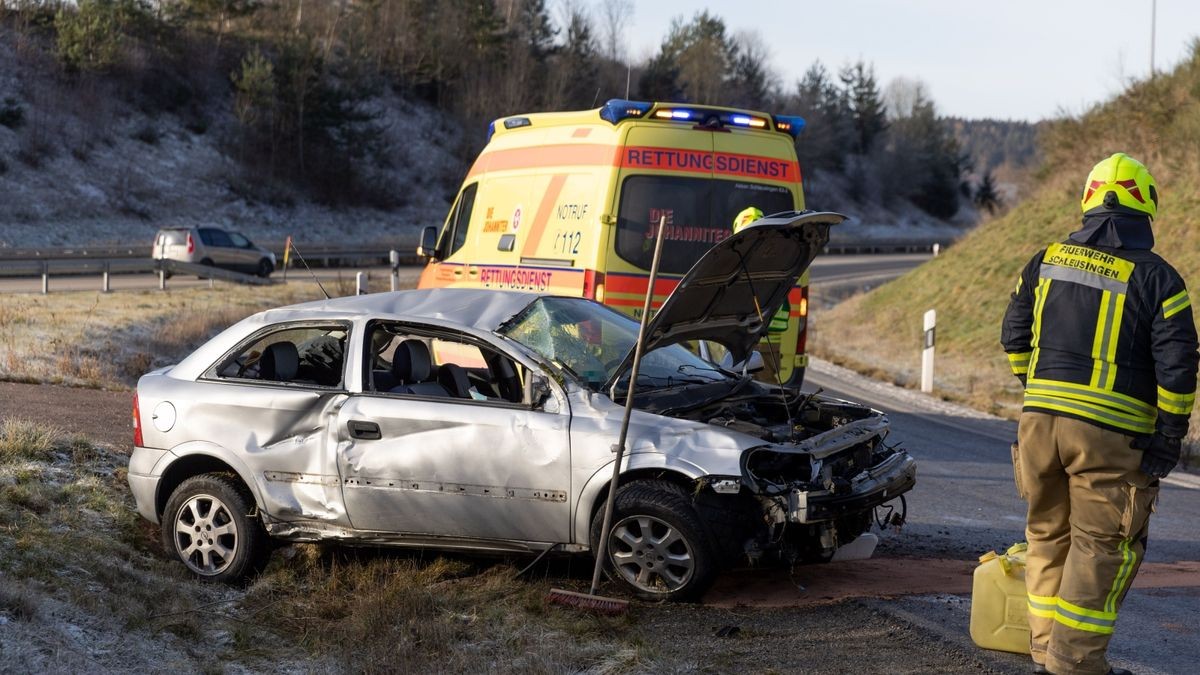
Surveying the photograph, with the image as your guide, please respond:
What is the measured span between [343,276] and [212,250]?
3.59 meters

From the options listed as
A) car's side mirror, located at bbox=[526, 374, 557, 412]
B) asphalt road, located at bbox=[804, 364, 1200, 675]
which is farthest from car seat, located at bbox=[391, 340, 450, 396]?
asphalt road, located at bbox=[804, 364, 1200, 675]

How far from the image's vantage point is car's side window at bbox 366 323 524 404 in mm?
6566

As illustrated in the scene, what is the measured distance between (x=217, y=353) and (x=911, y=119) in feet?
272

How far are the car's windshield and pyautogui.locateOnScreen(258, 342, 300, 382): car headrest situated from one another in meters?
1.22

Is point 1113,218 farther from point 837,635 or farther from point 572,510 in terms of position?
point 572,510

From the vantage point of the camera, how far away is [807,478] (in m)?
6.00

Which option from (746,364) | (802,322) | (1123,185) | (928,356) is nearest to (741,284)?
(746,364)

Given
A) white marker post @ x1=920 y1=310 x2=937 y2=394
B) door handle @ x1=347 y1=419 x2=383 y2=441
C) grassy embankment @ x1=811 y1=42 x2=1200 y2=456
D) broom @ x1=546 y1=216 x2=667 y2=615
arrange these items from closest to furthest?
broom @ x1=546 y1=216 x2=667 y2=615, door handle @ x1=347 y1=419 x2=383 y2=441, white marker post @ x1=920 y1=310 x2=937 y2=394, grassy embankment @ x1=811 y1=42 x2=1200 y2=456

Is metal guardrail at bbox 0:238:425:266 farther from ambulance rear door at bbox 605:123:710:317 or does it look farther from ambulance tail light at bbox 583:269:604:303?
ambulance rear door at bbox 605:123:710:317

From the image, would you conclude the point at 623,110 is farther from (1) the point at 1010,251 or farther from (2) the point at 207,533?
(1) the point at 1010,251

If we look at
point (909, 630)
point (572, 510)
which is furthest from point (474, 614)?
point (909, 630)

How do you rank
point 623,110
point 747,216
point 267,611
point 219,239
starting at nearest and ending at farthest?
point 267,611 → point 747,216 → point 623,110 → point 219,239

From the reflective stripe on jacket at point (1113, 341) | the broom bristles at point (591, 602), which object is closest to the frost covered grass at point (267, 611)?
the broom bristles at point (591, 602)

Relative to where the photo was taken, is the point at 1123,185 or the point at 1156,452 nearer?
the point at 1156,452
